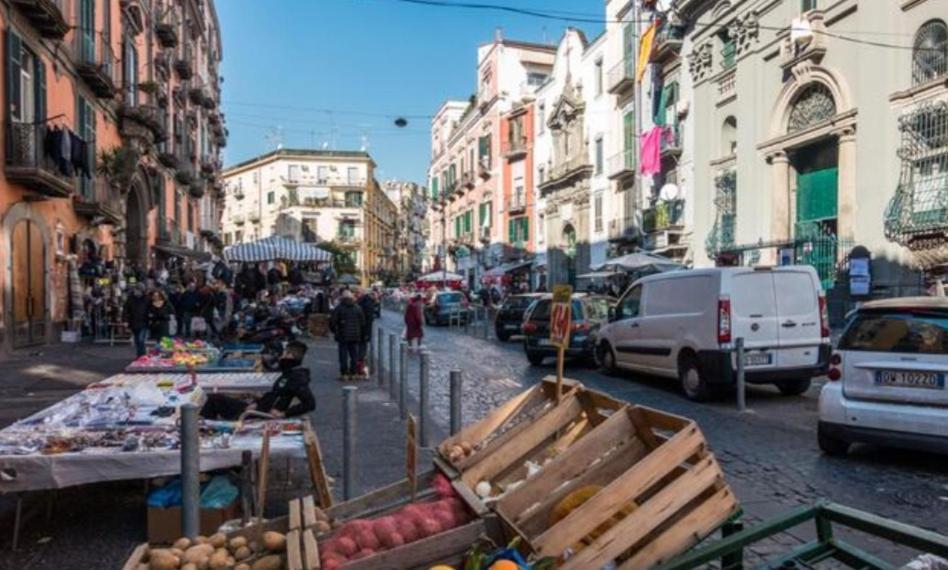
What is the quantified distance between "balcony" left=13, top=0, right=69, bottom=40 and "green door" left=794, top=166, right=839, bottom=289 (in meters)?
19.4

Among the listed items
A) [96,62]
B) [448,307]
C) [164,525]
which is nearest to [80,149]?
[96,62]

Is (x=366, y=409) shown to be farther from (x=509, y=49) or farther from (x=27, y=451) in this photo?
(x=509, y=49)

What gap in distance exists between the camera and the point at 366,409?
428 inches

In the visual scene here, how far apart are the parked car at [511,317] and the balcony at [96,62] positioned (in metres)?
13.6

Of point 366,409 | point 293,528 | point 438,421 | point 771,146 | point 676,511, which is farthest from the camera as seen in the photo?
point 771,146

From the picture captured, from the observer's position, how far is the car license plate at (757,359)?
35.9 ft

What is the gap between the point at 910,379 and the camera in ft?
22.5

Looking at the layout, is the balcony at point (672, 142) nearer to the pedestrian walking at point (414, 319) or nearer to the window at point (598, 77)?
the window at point (598, 77)

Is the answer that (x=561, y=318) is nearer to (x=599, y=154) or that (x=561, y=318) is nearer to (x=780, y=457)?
(x=780, y=457)

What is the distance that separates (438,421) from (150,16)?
89.4 ft

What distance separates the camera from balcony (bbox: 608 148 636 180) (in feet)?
108

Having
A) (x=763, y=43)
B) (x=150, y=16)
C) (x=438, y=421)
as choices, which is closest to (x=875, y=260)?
(x=763, y=43)

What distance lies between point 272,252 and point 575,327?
11426 millimetres

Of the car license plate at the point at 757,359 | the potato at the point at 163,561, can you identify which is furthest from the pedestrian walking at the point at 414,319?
the potato at the point at 163,561
